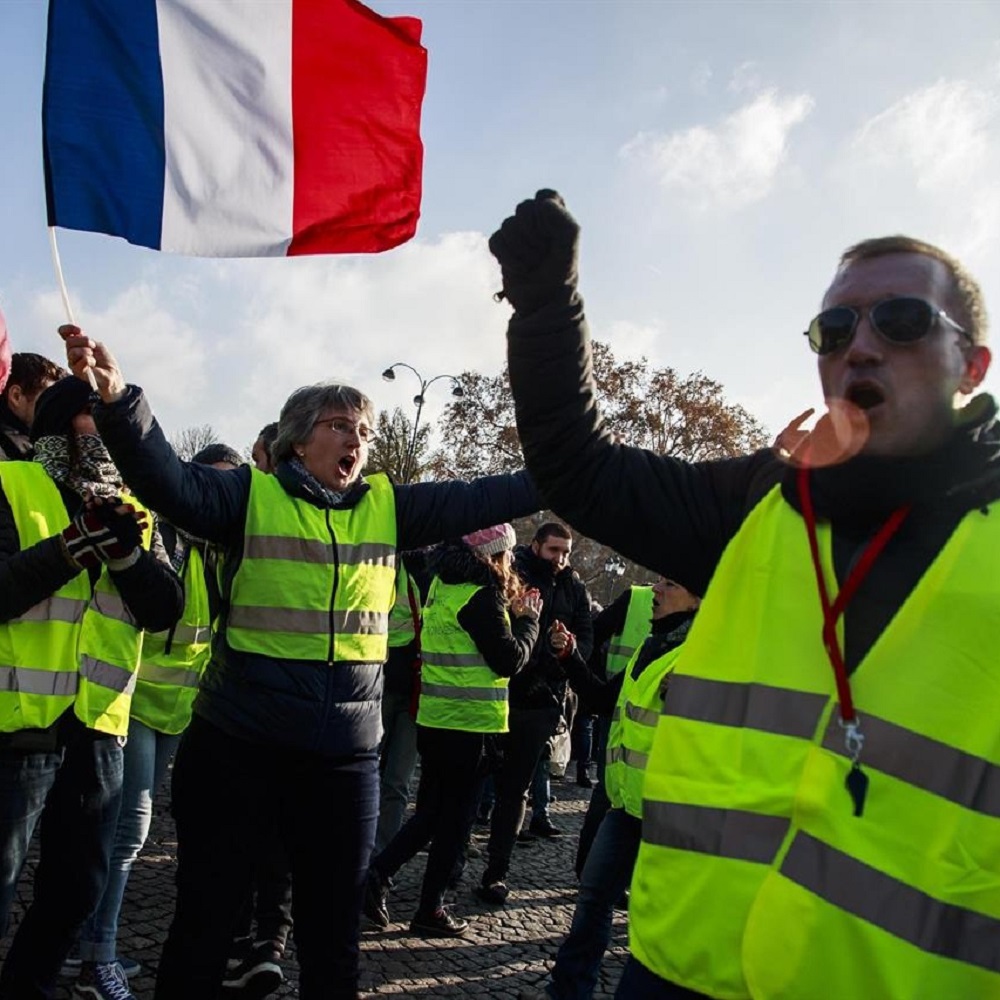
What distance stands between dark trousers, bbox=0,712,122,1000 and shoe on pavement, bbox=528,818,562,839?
451 cm

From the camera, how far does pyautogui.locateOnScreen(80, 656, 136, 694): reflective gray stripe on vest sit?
3.03m

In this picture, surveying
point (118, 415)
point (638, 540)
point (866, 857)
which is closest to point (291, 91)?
point (118, 415)

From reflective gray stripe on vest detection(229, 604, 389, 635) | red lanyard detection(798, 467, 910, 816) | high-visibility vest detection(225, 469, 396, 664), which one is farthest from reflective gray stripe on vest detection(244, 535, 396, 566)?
red lanyard detection(798, 467, 910, 816)

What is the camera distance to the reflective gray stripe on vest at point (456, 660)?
4.89m

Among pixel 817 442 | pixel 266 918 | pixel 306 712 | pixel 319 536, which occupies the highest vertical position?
pixel 817 442

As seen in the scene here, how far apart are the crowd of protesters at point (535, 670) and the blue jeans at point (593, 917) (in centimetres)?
1

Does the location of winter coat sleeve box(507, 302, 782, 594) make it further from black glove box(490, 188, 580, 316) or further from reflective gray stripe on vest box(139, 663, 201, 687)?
reflective gray stripe on vest box(139, 663, 201, 687)

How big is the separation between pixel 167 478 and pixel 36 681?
29.9 inches

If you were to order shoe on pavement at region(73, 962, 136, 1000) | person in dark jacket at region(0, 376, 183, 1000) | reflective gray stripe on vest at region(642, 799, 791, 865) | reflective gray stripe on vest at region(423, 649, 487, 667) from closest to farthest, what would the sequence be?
reflective gray stripe on vest at region(642, 799, 791, 865)
person in dark jacket at region(0, 376, 183, 1000)
shoe on pavement at region(73, 962, 136, 1000)
reflective gray stripe on vest at region(423, 649, 487, 667)

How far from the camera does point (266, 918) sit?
3787 mm

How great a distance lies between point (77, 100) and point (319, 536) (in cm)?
154

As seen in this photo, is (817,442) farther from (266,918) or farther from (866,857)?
(266,918)

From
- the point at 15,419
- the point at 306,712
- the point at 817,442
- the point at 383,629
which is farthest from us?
the point at 15,419

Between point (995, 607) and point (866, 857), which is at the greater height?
point (995, 607)
